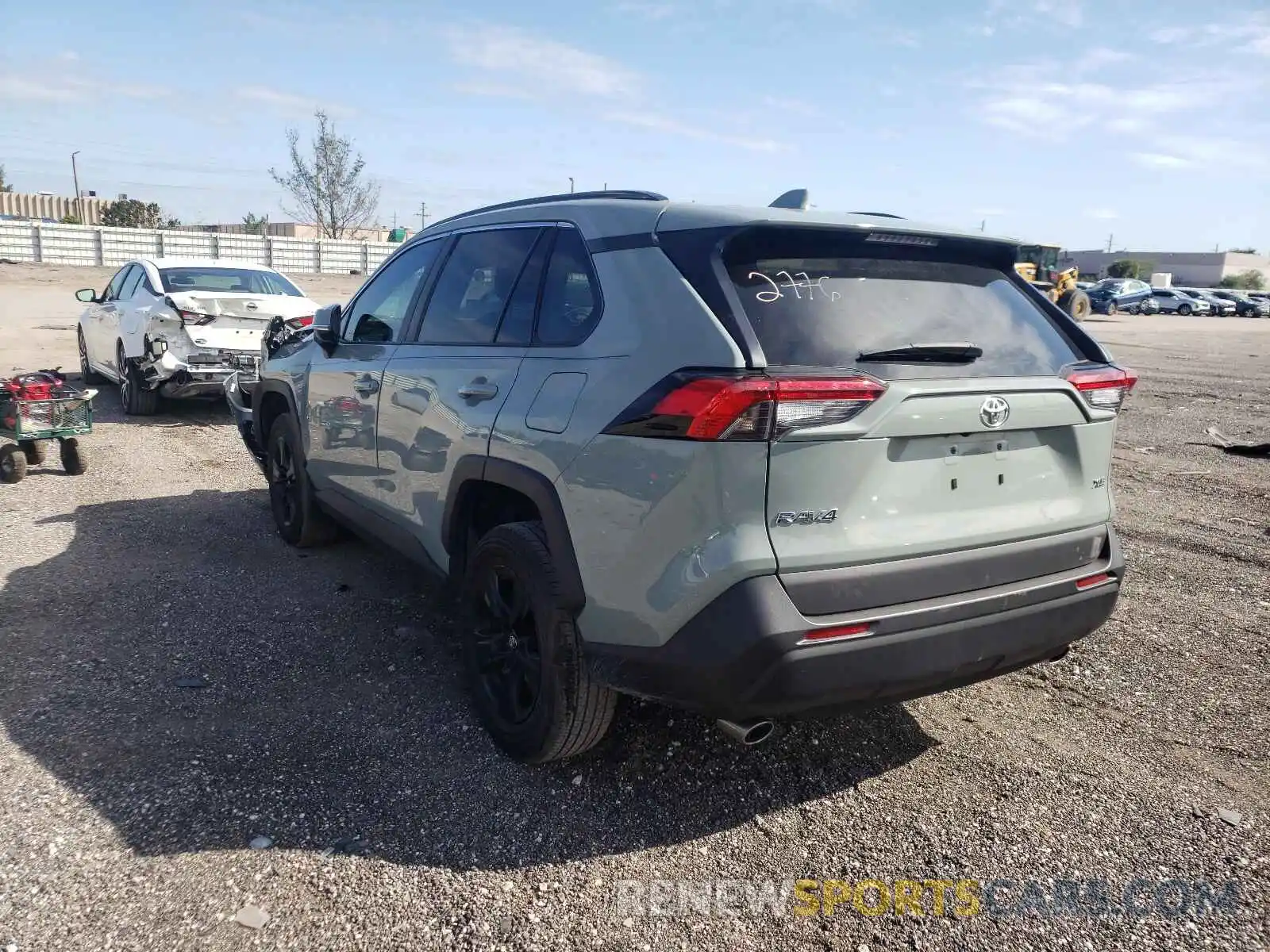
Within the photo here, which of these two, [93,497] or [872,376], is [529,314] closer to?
[872,376]

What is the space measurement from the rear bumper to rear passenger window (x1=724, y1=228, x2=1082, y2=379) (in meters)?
0.66

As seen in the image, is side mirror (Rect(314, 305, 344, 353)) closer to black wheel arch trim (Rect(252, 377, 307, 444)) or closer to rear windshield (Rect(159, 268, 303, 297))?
black wheel arch trim (Rect(252, 377, 307, 444))

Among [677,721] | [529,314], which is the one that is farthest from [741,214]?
[677,721]

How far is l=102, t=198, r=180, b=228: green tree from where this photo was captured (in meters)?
59.2

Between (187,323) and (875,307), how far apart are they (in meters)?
8.20

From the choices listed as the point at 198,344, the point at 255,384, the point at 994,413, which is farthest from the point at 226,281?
the point at 994,413

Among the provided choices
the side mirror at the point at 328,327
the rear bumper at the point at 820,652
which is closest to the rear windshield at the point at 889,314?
the rear bumper at the point at 820,652

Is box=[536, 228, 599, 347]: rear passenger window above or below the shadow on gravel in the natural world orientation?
above

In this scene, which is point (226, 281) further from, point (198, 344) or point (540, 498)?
point (540, 498)

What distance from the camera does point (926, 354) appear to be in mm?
2750

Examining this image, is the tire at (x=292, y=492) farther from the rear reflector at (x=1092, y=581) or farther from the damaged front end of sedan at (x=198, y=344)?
the rear reflector at (x=1092, y=581)

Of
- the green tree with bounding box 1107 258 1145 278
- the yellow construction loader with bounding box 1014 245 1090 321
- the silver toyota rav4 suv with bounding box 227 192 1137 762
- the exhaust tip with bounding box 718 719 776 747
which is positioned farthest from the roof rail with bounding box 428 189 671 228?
the green tree with bounding box 1107 258 1145 278

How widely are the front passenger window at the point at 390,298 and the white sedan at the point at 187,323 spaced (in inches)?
153

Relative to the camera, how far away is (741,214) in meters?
2.78
